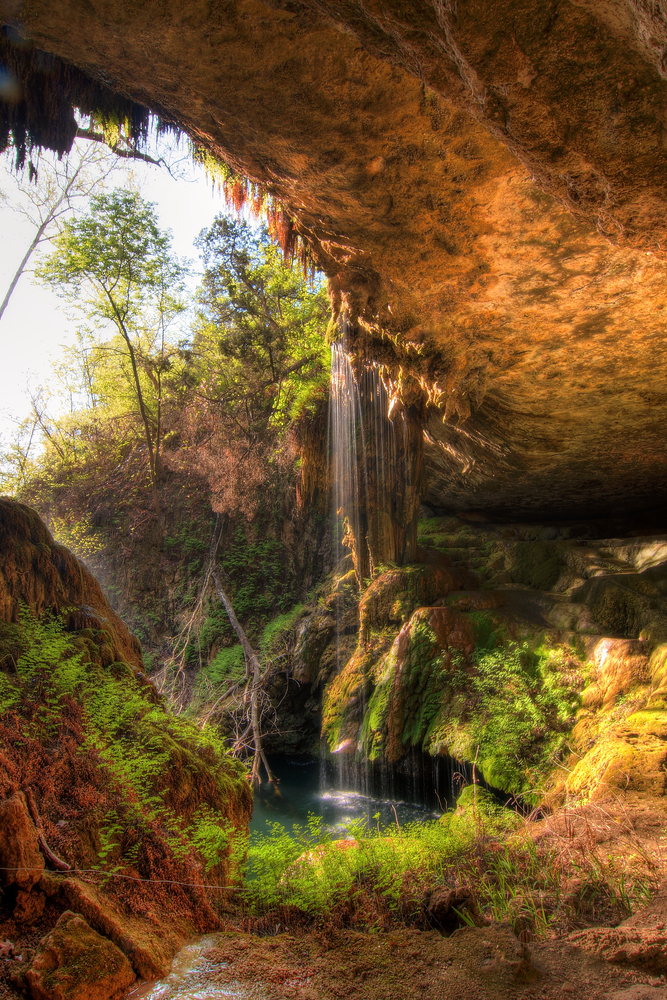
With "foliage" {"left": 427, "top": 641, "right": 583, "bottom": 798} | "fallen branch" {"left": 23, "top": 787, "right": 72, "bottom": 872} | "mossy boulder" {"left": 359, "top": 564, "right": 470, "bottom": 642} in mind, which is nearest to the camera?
"fallen branch" {"left": 23, "top": 787, "right": 72, "bottom": 872}

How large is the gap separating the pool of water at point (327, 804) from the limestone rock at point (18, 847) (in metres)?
5.47

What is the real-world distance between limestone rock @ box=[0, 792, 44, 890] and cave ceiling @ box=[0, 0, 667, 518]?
3887mm

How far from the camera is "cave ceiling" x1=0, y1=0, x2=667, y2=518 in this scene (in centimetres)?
194

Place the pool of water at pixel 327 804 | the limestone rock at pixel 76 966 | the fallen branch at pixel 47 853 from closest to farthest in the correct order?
the limestone rock at pixel 76 966
the fallen branch at pixel 47 853
the pool of water at pixel 327 804

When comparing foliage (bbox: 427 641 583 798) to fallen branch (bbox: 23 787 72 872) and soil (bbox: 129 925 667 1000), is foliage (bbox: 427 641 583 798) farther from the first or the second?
fallen branch (bbox: 23 787 72 872)

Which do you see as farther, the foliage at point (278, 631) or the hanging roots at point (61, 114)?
the foliage at point (278, 631)

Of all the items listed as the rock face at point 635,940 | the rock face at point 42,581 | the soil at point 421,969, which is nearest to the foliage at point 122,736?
the rock face at point 42,581

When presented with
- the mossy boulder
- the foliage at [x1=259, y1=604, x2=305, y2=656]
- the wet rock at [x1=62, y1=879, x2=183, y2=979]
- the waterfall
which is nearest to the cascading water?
the waterfall

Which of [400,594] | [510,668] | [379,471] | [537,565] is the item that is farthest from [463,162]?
[537,565]

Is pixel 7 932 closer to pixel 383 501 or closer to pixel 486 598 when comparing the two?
pixel 486 598

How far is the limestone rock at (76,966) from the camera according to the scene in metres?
1.88

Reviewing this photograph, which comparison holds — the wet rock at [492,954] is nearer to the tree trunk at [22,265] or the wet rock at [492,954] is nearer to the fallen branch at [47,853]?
the fallen branch at [47,853]

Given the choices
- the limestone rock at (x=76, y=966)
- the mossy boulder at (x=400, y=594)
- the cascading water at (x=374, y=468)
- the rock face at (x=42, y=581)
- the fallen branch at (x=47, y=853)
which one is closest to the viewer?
the limestone rock at (x=76, y=966)

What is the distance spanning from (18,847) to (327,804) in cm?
745
